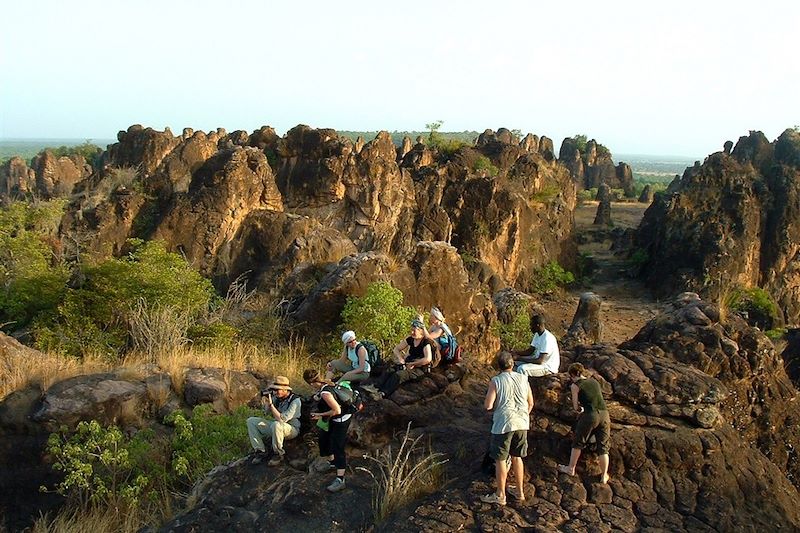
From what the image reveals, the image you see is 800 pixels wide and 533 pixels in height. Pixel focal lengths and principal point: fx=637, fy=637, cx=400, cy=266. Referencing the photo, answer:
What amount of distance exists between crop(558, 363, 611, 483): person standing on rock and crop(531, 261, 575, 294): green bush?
76.3ft

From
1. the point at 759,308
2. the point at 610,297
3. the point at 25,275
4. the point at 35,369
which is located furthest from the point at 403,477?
the point at 610,297

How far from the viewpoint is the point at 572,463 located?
5602 millimetres

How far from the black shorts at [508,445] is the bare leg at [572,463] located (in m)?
0.36

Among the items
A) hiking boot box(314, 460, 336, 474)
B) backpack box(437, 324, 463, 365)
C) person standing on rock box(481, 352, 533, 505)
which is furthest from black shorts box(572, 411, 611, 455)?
backpack box(437, 324, 463, 365)

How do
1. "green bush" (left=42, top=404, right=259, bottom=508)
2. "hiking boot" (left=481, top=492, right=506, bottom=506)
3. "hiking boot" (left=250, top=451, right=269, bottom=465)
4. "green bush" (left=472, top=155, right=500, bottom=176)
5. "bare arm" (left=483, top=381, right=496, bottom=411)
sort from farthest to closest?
"green bush" (left=472, top=155, right=500, bottom=176) → "green bush" (left=42, top=404, right=259, bottom=508) → "hiking boot" (left=250, top=451, right=269, bottom=465) → "bare arm" (left=483, top=381, right=496, bottom=411) → "hiking boot" (left=481, top=492, right=506, bottom=506)

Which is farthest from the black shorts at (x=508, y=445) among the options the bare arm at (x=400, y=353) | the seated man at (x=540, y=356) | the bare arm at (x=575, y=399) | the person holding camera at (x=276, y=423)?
the bare arm at (x=400, y=353)

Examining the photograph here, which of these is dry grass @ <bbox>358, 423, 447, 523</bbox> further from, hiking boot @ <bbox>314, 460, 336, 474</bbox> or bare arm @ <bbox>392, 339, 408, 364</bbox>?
bare arm @ <bbox>392, 339, 408, 364</bbox>

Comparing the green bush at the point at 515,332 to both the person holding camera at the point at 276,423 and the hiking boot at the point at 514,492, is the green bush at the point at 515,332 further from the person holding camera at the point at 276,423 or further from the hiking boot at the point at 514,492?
the hiking boot at the point at 514,492

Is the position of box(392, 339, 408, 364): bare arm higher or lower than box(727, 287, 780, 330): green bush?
higher

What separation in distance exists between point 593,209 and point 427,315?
42.7 m

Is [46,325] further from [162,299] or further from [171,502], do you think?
[171,502]

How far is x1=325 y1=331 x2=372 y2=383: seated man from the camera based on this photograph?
7715 millimetres

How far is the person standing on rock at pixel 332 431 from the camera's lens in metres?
6.11

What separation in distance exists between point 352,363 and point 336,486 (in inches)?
84.1
